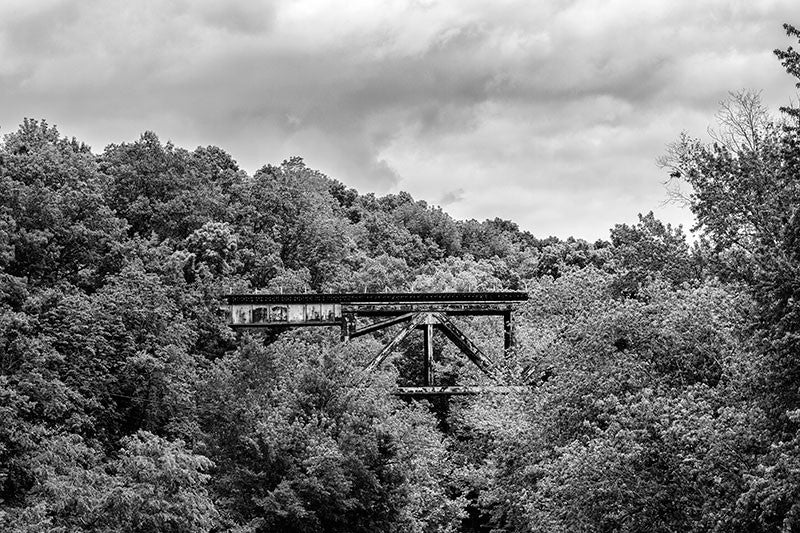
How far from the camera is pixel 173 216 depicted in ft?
207

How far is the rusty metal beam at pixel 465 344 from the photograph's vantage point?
44906 millimetres

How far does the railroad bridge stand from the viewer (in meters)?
44.9

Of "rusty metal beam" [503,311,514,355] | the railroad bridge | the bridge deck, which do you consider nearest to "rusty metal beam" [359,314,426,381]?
the railroad bridge

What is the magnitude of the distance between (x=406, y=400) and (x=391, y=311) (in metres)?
5.92

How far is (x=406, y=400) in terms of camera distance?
49562 millimetres

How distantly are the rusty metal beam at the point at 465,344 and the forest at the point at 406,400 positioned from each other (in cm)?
209

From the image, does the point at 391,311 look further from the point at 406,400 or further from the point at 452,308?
the point at 406,400

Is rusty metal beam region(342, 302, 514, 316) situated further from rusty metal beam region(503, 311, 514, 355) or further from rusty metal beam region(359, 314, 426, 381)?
rusty metal beam region(503, 311, 514, 355)

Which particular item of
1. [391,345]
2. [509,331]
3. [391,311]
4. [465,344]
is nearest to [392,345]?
[391,345]

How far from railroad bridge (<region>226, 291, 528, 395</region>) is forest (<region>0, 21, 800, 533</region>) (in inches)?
56.8

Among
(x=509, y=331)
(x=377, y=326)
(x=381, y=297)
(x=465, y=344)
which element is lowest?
(x=465, y=344)

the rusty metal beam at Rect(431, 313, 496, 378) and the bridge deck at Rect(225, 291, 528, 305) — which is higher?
the bridge deck at Rect(225, 291, 528, 305)

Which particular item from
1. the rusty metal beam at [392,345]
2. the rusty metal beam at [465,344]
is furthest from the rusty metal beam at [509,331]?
the rusty metal beam at [392,345]

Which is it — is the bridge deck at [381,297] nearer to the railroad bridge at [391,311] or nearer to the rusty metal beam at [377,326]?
the railroad bridge at [391,311]
